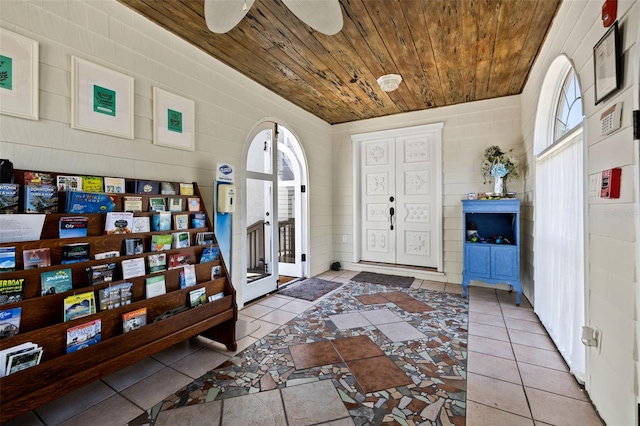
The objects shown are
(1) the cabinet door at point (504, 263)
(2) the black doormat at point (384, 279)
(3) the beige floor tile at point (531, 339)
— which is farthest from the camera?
(2) the black doormat at point (384, 279)

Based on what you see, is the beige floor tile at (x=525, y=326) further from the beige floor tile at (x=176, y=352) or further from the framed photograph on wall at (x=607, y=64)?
the beige floor tile at (x=176, y=352)

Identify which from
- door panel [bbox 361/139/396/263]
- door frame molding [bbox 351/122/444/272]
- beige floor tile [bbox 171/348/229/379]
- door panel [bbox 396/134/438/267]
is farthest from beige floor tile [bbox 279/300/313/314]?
door panel [bbox 396/134/438/267]

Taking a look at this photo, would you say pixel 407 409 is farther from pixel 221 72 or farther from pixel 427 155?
pixel 427 155

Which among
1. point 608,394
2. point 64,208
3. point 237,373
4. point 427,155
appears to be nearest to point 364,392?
point 237,373

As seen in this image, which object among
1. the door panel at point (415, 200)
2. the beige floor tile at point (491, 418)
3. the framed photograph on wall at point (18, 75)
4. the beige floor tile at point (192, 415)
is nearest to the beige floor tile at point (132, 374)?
the beige floor tile at point (192, 415)

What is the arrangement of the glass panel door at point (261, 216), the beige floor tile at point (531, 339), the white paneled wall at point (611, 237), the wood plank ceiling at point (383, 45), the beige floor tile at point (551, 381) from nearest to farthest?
the white paneled wall at point (611, 237) < the beige floor tile at point (551, 381) < the wood plank ceiling at point (383, 45) < the beige floor tile at point (531, 339) < the glass panel door at point (261, 216)

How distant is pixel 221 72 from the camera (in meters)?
2.92

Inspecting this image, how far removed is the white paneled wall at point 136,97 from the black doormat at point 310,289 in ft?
2.77

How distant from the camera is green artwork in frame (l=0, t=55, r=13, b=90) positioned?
1.55m

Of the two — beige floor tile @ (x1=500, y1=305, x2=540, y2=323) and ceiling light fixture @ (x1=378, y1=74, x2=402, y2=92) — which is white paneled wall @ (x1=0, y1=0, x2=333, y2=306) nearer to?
ceiling light fixture @ (x1=378, y1=74, x2=402, y2=92)

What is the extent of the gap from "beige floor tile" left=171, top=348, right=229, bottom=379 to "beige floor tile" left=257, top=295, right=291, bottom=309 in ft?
3.53

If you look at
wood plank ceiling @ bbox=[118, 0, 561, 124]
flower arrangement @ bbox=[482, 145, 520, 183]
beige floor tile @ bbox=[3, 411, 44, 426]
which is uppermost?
wood plank ceiling @ bbox=[118, 0, 561, 124]

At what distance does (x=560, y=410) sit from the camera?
1.61 meters

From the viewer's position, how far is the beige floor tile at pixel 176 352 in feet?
7.09
